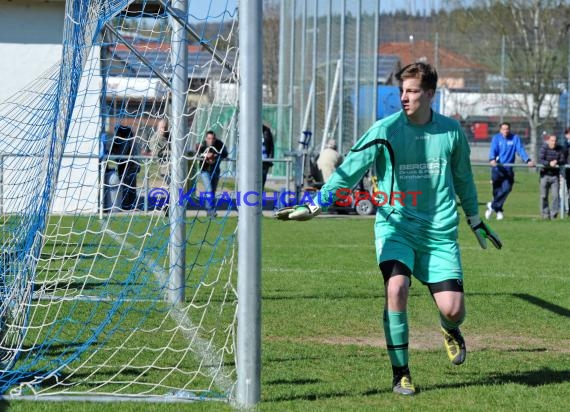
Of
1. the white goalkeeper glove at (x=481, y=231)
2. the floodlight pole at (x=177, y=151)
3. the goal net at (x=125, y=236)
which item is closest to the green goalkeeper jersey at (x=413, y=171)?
the white goalkeeper glove at (x=481, y=231)

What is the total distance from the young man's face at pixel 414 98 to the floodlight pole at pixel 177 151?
252cm

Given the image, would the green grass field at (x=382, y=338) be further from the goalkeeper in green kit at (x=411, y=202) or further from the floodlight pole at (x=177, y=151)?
the floodlight pole at (x=177, y=151)

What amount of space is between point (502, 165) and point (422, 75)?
15.9 metres

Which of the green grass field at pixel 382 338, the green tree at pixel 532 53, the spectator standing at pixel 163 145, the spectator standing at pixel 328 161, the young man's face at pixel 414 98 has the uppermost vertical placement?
the green tree at pixel 532 53

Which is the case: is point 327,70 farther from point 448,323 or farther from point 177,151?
point 448,323

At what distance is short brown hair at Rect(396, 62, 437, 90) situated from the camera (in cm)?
611

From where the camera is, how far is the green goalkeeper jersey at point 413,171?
6152 millimetres

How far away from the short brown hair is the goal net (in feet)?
3.40

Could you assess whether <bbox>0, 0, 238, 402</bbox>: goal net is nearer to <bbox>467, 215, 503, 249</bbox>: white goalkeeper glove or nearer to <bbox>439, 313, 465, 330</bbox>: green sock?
<bbox>439, 313, 465, 330</bbox>: green sock

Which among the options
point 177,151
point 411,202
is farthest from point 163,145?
point 411,202

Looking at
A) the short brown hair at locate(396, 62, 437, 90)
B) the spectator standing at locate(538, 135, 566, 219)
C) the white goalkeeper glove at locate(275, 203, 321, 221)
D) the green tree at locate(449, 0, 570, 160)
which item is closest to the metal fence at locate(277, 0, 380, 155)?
the spectator standing at locate(538, 135, 566, 219)

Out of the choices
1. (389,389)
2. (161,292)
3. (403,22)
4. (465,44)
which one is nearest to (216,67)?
(161,292)

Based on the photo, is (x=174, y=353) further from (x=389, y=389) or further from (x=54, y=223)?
(x=54, y=223)

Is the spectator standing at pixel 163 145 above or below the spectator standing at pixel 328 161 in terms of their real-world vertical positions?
above
